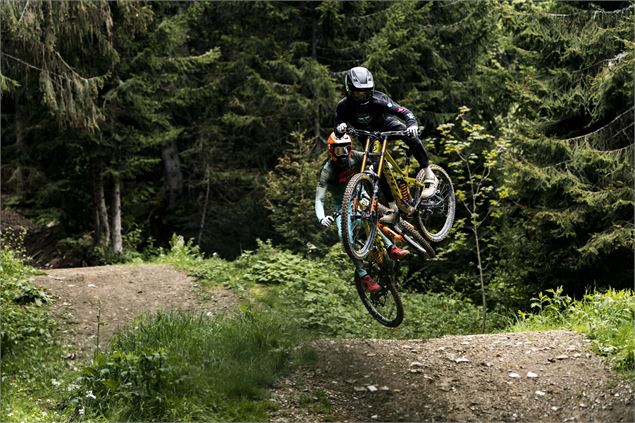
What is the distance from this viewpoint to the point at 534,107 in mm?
15883

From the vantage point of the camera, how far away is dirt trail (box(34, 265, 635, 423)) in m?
9.55

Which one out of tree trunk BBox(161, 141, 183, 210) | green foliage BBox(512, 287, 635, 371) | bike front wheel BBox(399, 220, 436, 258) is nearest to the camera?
green foliage BBox(512, 287, 635, 371)

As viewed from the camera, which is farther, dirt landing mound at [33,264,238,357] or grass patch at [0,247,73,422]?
dirt landing mound at [33,264,238,357]

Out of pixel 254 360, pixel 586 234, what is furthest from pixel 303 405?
pixel 586 234

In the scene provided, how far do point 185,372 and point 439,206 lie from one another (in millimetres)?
4220

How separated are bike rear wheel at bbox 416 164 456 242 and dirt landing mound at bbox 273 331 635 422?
1416mm

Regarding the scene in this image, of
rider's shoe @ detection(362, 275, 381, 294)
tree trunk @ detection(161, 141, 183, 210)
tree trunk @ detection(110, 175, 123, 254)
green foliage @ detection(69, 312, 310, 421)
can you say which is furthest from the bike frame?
tree trunk @ detection(161, 141, 183, 210)

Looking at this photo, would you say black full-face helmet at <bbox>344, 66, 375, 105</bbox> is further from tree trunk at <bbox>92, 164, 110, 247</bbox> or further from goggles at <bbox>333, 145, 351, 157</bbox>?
A: tree trunk at <bbox>92, 164, 110, 247</bbox>

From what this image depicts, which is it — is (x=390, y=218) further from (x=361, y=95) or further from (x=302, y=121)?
(x=302, y=121)

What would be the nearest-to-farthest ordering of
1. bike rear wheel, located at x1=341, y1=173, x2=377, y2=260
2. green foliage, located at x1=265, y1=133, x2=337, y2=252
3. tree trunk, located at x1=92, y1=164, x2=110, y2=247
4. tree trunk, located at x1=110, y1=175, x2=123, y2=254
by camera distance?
bike rear wheel, located at x1=341, y1=173, x2=377, y2=260 < green foliage, located at x1=265, y1=133, x2=337, y2=252 < tree trunk, located at x1=92, y1=164, x2=110, y2=247 < tree trunk, located at x1=110, y1=175, x2=123, y2=254

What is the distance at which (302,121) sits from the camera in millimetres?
21891

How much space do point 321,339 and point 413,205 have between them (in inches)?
83.6

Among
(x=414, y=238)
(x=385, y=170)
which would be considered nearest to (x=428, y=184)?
(x=414, y=238)

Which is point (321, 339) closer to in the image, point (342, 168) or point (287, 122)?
point (342, 168)
